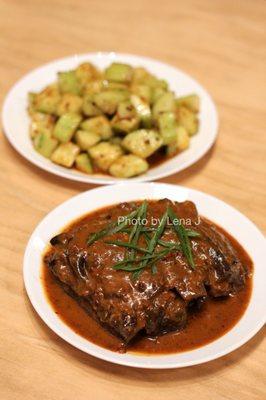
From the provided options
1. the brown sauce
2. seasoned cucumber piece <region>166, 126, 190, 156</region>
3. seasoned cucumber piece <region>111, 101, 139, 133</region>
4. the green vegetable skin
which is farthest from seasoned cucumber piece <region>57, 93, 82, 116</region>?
the brown sauce

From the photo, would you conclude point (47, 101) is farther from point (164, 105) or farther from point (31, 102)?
point (164, 105)

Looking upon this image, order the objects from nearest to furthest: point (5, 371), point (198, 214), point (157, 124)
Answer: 1. point (5, 371)
2. point (198, 214)
3. point (157, 124)

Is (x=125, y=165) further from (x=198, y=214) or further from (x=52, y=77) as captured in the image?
(x=52, y=77)

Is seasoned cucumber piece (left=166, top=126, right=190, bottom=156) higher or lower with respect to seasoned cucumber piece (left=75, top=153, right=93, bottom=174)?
higher

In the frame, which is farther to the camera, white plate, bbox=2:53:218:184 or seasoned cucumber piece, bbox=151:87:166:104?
seasoned cucumber piece, bbox=151:87:166:104

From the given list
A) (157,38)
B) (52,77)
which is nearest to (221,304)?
(52,77)

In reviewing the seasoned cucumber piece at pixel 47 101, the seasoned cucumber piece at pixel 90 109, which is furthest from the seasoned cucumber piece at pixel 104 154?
the seasoned cucumber piece at pixel 47 101

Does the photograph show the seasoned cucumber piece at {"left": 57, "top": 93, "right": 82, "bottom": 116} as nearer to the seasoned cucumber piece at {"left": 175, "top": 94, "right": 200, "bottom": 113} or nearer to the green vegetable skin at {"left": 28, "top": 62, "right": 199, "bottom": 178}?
the green vegetable skin at {"left": 28, "top": 62, "right": 199, "bottom": 178}

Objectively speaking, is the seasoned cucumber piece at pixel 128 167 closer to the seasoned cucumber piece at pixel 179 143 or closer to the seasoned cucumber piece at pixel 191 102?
the seasoned cucumber piece at pixel 179 143
